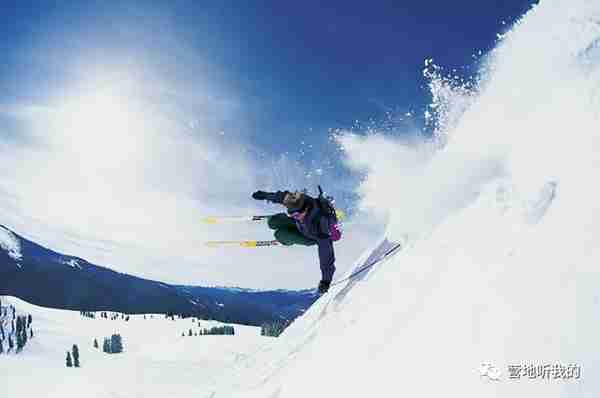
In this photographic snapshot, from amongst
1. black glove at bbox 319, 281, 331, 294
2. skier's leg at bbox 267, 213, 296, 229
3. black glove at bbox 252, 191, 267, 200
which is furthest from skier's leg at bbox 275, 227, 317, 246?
black glove at bbox 252, 191, 267, 200

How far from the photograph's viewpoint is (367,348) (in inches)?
237

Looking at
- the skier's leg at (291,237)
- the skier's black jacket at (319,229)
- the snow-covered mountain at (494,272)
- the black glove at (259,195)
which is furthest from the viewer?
the skier's leg at (291,237)

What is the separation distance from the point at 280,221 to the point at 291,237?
1.73ft

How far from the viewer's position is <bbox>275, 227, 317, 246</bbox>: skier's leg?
1136cm

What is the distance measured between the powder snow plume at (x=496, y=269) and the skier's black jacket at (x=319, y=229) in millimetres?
1064

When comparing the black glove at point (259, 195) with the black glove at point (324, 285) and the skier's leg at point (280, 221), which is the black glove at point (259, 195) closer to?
the skier's leg at point (280, 221)

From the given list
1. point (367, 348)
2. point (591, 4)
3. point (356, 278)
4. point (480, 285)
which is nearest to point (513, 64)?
point (591, 4)

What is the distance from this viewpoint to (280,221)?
11711 mm

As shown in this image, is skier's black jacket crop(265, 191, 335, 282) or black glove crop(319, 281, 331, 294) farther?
black glove crop(319, 281, 331, 294)

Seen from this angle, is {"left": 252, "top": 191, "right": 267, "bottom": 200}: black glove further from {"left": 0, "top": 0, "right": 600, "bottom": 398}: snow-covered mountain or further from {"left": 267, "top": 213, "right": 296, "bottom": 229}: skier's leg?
{"left": 0, "top": 0, "right": 600, "bottom": 398}: snow-covered mountain

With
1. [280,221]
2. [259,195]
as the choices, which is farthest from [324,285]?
[259,195]

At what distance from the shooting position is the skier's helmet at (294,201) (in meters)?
10.3

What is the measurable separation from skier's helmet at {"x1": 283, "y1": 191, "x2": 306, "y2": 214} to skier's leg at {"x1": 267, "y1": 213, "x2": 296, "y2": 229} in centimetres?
129

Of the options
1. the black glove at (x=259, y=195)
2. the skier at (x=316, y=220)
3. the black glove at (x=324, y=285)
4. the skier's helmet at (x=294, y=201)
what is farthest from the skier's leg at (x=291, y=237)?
the black glove at (x=259, y=195)
